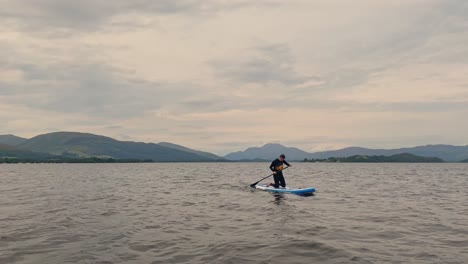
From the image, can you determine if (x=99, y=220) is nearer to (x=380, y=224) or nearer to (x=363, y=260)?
(x=363, y=260)

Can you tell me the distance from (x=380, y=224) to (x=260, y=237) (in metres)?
7.32

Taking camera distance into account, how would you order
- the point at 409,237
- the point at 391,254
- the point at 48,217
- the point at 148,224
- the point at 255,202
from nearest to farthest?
the point at 391,254, the point at 409,237, the point at 148,224, the point at 48,217, the point at 255,202

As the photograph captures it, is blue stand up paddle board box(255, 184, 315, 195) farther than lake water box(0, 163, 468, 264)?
Yes

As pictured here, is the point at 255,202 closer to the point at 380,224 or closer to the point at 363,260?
the point at 380,224

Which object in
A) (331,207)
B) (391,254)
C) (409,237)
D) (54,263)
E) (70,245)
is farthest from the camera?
(331,207)

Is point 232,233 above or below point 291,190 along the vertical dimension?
below

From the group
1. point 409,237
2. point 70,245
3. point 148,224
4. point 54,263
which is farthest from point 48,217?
point 409,237

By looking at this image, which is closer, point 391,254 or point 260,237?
point 391,254

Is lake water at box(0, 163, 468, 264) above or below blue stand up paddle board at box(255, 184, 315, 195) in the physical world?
below

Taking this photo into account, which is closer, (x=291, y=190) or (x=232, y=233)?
(x=232, y=233)

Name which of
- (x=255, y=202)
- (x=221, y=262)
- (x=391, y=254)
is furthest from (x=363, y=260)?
(x=255, y=202)

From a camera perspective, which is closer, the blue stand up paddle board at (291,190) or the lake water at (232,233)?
the lake water at (232,233)

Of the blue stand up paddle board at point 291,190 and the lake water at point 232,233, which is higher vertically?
the blue stand up paddle board at point 291,190

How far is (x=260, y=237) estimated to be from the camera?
15.5m
